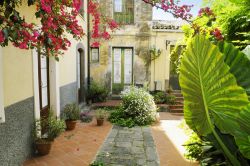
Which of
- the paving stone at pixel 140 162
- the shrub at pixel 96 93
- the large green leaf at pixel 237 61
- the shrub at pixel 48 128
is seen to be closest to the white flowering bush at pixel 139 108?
the shrub at pixel 96 93

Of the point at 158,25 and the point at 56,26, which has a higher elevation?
the point at 158,25

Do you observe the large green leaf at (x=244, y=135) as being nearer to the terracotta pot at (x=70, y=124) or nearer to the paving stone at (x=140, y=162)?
the paving stone at (x=140, y=162)

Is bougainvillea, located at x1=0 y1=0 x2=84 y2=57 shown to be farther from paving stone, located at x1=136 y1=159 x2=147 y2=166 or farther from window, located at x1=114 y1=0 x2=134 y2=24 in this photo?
window, located at x1=114 y1=0 x2=134 y2=24

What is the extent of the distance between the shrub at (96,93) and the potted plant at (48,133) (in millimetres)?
5356

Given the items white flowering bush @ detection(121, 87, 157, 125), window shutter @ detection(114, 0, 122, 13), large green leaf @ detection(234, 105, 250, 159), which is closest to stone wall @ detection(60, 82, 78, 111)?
white flowering bush @ detection(121, 87, 157, 125)

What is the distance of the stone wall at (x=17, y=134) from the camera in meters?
3.77

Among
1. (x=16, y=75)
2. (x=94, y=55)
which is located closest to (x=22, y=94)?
(x=16, y=75)

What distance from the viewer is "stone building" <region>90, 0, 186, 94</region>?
12.0 metres

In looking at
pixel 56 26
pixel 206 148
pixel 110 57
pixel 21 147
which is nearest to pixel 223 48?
pixel 56 26

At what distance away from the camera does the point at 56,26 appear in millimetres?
2830

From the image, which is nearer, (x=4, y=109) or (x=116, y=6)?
(x=4, y=109)

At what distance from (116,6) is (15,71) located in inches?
350

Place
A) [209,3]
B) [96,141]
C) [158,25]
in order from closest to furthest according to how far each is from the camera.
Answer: [209,3]
[96,141]
[158,25]

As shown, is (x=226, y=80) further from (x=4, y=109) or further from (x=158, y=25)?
(x=158, y=25)
